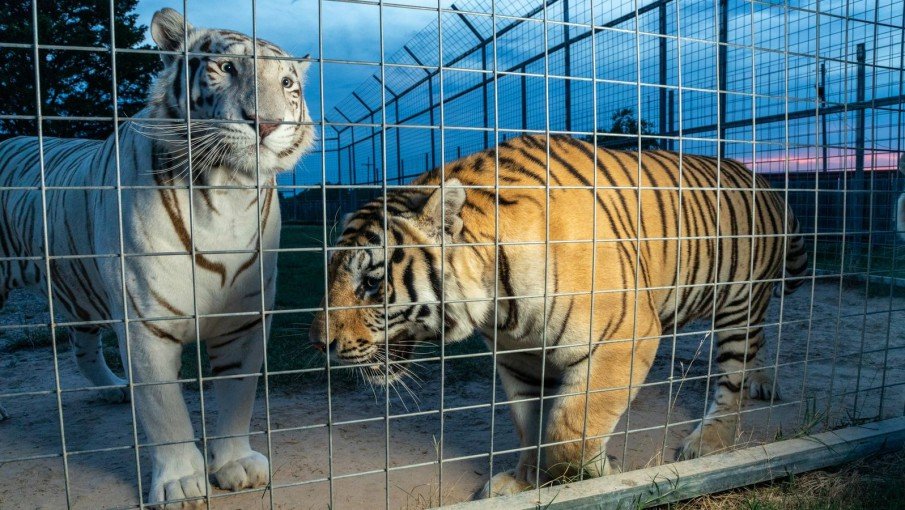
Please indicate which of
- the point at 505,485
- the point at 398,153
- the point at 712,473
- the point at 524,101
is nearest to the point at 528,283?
the point at 505,485

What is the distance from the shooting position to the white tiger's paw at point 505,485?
7.18 ft

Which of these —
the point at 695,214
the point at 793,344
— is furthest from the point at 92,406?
the point at 793,344

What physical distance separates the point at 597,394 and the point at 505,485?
486 mm

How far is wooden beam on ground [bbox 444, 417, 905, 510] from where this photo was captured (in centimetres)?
191

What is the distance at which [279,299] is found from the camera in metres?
6.33

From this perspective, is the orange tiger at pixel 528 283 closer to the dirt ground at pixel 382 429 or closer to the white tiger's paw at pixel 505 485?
the white tiger's paw at pixel 505 485

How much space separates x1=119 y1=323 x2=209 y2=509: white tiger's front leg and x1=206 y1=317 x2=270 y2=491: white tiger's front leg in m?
0.21

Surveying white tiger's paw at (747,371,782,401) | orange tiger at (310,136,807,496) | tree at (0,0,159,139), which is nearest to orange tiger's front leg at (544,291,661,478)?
orange tiger at (310,136,807,496)

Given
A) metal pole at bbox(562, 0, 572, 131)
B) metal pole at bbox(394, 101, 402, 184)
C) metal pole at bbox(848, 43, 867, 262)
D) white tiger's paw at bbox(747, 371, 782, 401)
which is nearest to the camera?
white tiger's paw at bbox(747, 371, 782, 401)

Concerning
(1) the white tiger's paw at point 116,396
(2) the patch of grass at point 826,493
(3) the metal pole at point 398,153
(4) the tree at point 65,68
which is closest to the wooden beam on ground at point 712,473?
(2) the patch of grass at point 826,493

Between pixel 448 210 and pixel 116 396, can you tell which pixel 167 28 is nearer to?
pixel 448 210

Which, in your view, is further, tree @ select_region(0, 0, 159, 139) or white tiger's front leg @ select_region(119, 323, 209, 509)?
tree @ select_region(0, 0, 159, 139)

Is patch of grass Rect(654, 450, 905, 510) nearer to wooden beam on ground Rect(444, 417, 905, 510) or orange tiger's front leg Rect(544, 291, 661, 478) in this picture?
wooden beam on ground Rect(444, 417, 905, 510)

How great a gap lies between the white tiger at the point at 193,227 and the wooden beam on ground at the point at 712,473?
3.11 ft
